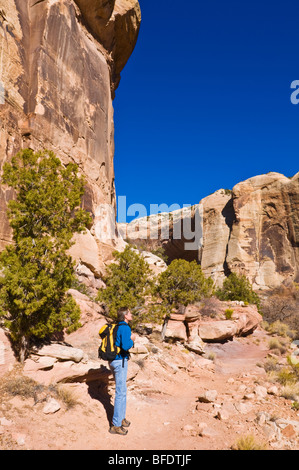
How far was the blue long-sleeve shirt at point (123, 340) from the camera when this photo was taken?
529cm

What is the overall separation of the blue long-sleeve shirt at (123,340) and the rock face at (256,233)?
36086mm

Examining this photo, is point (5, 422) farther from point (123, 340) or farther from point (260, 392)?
point (260, 392)

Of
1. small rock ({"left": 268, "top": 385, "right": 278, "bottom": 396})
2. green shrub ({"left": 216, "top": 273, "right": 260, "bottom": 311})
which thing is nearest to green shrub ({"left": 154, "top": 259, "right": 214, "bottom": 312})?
small rock ({"left": 268, "top": 385, "right": 278, "bottom": 396})

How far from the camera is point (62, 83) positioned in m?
18.3

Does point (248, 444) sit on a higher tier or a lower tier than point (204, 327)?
higher

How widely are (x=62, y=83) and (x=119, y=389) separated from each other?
18.6 meters

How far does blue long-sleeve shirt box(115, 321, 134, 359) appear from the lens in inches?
208

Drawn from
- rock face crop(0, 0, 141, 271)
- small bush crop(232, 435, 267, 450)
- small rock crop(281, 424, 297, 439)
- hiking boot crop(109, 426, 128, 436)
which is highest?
rock face crop(0, 0, 141, 271)

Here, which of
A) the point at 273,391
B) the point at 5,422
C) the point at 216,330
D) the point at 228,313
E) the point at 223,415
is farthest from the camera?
the point at 228,313

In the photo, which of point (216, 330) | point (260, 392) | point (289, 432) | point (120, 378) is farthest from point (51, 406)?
point (216, 330)

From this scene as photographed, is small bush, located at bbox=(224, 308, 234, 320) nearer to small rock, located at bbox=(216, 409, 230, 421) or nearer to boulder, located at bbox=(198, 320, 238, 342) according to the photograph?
boulder, located at bbox=(198, 320, 238, 342)

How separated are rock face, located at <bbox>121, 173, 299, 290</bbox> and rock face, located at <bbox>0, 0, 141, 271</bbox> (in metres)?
23.3

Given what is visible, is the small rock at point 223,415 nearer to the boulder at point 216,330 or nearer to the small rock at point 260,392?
the small rock at point 260,392

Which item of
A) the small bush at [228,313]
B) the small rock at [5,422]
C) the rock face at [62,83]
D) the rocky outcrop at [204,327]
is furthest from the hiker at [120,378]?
the small bush at [228,313]
